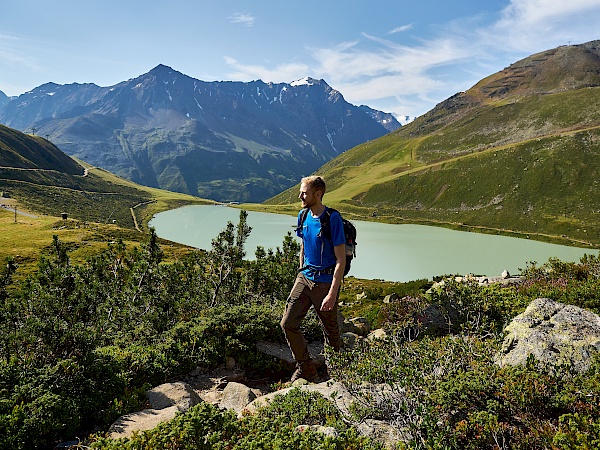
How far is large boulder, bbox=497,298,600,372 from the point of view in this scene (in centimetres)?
628

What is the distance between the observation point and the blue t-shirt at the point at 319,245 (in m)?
7.20

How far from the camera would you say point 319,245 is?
24.4 feet

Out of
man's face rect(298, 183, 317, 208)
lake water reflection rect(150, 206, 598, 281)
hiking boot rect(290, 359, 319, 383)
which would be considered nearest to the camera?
man's face rect(298, 183, 317, 208)

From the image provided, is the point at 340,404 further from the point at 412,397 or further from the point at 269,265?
the point at 269,265

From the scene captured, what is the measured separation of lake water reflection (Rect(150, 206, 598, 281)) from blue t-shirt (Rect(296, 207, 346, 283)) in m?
64.2

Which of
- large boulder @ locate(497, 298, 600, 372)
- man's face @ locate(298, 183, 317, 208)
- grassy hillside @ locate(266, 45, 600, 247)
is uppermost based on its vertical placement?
grassy hillside @ locate(266, 45, 600, 247)

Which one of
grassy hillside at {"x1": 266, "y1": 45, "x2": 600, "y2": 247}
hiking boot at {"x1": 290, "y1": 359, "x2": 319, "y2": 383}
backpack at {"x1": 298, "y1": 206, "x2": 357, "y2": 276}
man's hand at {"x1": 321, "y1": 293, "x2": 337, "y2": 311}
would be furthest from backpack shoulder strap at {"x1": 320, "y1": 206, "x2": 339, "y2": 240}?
grassy hillside at {"x1": 266, "y1": 45, "x2": 600, "y2": 247}

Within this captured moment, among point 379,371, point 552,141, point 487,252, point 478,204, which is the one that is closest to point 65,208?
point 487,252

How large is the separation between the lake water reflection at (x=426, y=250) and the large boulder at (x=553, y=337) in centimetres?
6254

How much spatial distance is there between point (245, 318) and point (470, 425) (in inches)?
316

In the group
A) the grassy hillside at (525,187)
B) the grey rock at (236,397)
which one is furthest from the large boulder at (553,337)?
the grassy hillside at (525,187)

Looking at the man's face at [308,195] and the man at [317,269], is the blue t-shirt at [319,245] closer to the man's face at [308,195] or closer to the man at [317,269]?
the man at [317,269]

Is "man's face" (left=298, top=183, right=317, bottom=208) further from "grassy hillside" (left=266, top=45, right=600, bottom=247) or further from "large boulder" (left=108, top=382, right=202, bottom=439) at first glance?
"grassy hillside" (left=266, top=45, right=600, bottom=247)

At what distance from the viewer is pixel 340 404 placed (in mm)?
6305
